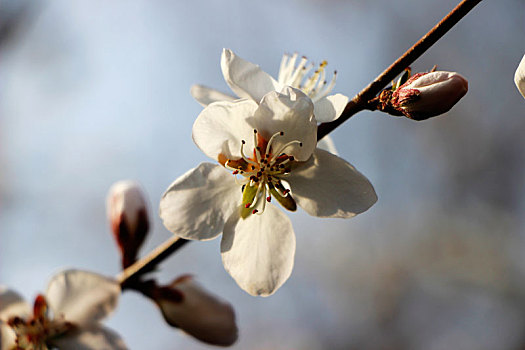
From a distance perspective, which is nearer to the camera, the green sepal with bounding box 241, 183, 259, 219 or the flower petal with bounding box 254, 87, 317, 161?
the flower petal with bounding box 254, 87, 317, 161

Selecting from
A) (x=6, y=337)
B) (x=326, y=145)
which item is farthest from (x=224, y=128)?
(x=6, y=337)

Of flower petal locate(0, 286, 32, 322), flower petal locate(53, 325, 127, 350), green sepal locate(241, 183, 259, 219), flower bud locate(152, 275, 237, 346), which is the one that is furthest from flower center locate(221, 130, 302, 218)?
flower petal locate(0, 286, 32, 322)

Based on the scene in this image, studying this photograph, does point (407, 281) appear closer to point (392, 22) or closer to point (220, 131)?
point (392, 22)

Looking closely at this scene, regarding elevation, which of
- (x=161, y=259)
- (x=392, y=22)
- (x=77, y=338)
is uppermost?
(x=392, y=22)

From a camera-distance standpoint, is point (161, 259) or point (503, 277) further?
point (503, 277)

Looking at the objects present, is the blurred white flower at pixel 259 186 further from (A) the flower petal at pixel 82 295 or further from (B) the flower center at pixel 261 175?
(A) the flower petal at pixel 82 295

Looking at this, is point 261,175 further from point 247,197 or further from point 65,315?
point 65,315

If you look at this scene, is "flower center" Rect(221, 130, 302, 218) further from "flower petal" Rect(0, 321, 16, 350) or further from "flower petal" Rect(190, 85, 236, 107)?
"flower petal" Rect(0, 321, 16, 350)

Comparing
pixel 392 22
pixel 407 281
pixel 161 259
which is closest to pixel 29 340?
pixel 161 259
